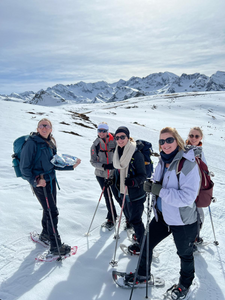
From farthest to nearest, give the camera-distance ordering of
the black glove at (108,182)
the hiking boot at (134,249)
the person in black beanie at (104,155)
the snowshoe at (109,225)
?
the snowshoe at (109,225), the person in black beanie at (104,155), the black glove at (108,182), the hiking boot at (134,249)

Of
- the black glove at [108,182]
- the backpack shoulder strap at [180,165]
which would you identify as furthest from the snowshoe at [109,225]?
the backpack shoulder strap at [180,165]

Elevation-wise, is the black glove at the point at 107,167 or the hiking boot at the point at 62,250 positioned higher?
the black glove at the point at 107,167

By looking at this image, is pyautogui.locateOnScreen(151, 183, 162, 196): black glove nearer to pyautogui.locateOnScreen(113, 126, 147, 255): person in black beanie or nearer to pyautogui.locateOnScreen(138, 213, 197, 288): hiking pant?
pyautogui.locateOnScreen(138, 213, 197, 288): hiking pant

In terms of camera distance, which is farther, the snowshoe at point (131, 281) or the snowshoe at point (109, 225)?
the snowshoe at point (109, 225)

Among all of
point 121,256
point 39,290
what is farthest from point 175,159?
point 39,290

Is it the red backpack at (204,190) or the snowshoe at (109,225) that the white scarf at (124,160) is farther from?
the snowshoe at (109,225)

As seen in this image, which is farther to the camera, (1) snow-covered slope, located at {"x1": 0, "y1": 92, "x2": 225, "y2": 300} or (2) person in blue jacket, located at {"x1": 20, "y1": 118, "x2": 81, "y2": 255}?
(2) person in blue jacket, located at {"x1": 20, "y1": 118, "x2": 81, "y2": 255}

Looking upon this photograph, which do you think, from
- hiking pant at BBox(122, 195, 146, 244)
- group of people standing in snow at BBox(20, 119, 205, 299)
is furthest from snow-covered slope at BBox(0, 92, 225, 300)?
hiking pant at BBox(122, 195, 146, 244)

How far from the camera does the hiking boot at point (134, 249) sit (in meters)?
3.84

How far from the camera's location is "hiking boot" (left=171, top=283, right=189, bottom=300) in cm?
291

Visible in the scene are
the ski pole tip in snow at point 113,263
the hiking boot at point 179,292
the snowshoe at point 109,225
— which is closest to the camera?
the hiking boot at point 179,292

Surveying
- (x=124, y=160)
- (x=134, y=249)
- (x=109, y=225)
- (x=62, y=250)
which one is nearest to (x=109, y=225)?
(x=109, y=225)

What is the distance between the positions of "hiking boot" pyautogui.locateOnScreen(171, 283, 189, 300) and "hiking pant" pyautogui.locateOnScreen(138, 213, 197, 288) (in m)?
0.06

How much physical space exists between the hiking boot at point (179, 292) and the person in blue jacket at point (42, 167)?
6.40ft
